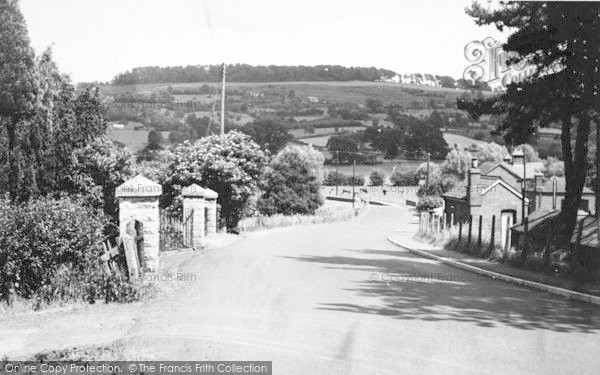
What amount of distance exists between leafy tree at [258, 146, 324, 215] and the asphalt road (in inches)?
1338

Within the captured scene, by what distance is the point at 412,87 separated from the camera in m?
102

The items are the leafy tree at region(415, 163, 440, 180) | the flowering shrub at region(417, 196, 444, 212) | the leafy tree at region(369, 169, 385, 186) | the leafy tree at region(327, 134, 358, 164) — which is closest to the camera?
the flowering shrub at region(417, 196, 444, 212)

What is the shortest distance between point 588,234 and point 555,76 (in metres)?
4.38

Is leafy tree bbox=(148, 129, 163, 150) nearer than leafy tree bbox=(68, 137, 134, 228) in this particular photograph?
No

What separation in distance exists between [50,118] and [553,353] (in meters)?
14.8

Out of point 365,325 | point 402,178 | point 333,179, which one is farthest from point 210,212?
point 402,178

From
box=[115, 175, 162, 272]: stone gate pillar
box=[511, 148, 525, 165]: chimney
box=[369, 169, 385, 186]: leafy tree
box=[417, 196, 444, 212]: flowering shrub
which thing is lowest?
box=[417, 196, 444, 212]: flowering shrub

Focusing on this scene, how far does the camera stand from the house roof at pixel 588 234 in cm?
1510

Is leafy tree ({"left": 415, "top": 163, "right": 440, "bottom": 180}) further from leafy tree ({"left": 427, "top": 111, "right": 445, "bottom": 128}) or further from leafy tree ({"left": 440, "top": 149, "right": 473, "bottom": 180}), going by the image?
leafy tree ({"left": 427, "top": 111, "right": 445, "bottom": 128})

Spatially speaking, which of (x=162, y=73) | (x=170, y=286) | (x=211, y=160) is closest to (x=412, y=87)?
(x=162, y=73)

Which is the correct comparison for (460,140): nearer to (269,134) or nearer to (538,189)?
(269,134)

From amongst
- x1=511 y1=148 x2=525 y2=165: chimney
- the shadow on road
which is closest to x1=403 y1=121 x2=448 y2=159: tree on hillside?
x1=511 y1=148 x2=525 y2=165: chimney

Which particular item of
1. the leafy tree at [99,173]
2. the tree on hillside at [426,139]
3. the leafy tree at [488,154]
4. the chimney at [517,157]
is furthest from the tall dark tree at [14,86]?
the tree on hillside at [426,139]

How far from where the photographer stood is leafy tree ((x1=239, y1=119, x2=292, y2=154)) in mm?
75394
